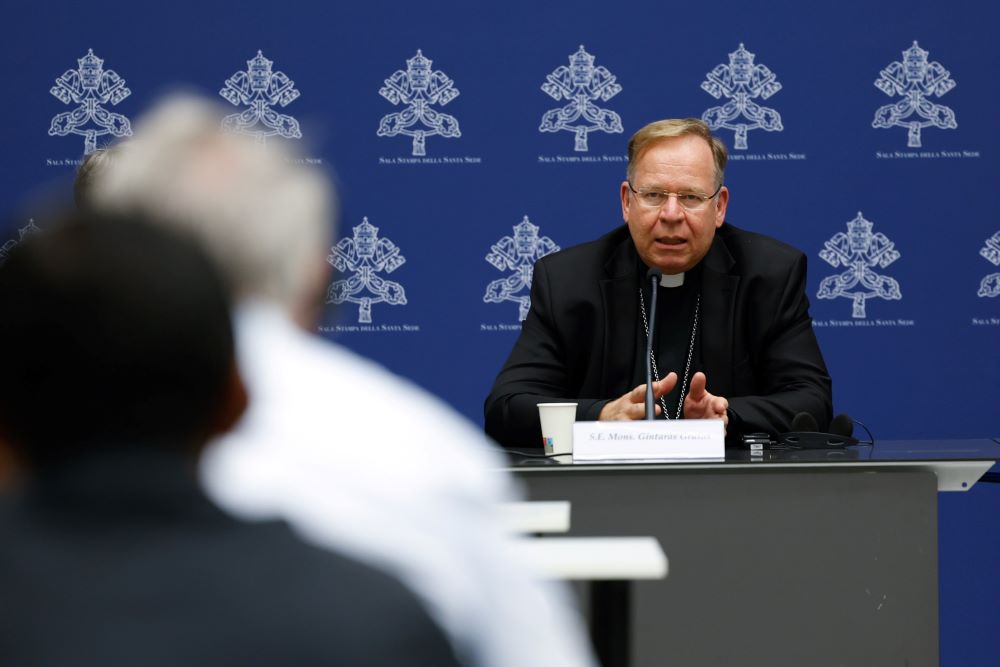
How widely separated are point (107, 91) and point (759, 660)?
9.74 feet

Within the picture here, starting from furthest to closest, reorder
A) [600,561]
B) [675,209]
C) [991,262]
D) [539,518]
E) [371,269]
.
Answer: [371,269], [991,262], [675,209], [539,518], [600,561]

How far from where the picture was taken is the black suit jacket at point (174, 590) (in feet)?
1.63

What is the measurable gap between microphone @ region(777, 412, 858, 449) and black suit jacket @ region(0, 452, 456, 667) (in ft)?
6.43

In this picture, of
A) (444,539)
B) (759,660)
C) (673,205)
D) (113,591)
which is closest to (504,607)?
(444,539)

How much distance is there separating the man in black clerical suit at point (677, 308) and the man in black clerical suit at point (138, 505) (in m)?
2.31

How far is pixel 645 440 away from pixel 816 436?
424mm

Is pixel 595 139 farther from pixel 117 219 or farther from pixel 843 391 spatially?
pixel 117 219

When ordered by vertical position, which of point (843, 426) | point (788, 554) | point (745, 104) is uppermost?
point (745, 104)

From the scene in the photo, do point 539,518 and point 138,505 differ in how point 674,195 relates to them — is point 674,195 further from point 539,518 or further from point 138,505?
point 138,505

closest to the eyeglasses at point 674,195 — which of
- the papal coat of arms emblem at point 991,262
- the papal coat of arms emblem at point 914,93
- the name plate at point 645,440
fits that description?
the name plate at point 645,440

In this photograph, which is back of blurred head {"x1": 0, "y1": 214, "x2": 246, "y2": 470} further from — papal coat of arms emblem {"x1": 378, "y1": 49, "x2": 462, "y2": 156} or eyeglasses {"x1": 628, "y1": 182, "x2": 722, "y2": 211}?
papal coat of arms emblem {"x1": 378, "y1": 49, "x2": 462, "y2": 156}

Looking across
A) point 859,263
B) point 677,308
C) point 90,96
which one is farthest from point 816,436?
point 90,96

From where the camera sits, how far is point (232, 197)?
0.55 metres

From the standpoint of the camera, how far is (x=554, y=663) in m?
0.57
